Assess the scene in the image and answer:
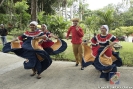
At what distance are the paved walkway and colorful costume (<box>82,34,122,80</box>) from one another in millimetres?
349

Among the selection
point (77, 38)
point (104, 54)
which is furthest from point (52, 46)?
point (104, 54)

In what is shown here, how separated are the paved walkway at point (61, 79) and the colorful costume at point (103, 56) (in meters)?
0.35

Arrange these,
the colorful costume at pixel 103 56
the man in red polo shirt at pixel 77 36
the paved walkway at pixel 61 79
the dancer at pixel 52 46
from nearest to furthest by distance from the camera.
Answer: the paved walkway at pixel 61 79 < the colorful costume at pixel 103 56 < the dancer at pixel 52 46 < the man in red polo shirt at pixel 77 36

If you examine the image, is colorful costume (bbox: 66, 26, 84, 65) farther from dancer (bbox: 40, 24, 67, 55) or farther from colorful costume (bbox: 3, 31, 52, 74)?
colorful costume (bbox: 3, 31, 52, 74)

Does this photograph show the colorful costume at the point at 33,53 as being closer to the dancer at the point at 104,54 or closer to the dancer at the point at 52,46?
the dancer at the point at 52,46

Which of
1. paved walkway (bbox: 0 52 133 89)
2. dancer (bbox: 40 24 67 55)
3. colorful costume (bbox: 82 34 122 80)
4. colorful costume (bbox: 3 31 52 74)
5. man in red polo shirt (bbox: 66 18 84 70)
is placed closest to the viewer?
paved walkway (bbox: 0 52 133 89)

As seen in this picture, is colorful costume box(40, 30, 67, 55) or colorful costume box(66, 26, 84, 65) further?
colorful costume box(66, 26, 84, 65)

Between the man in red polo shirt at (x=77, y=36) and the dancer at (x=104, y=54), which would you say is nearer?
the dancer at (x=104, y=54)

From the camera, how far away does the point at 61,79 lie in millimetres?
6285

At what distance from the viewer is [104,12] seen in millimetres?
15203

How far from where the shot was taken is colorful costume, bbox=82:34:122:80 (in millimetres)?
6039

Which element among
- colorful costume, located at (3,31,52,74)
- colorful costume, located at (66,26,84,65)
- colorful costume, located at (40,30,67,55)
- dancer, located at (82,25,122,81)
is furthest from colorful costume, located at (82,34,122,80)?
colorful costume, located at (3,31,52,74)

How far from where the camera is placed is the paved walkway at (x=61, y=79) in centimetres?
563

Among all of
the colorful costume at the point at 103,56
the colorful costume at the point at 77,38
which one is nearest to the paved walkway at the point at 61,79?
the colorful costume at the point at 103,56
